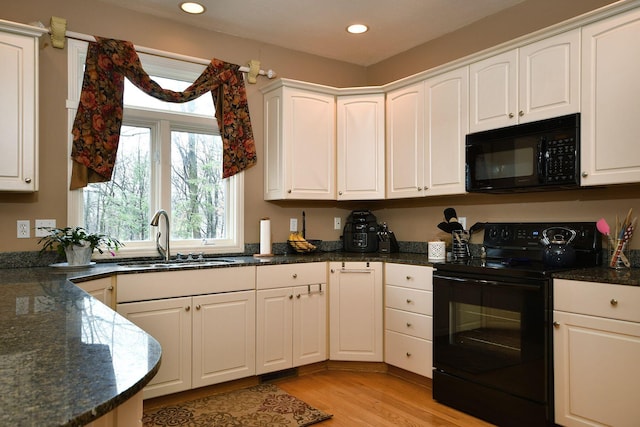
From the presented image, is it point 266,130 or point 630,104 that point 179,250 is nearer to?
point 266,130

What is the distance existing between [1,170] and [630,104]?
3.28m

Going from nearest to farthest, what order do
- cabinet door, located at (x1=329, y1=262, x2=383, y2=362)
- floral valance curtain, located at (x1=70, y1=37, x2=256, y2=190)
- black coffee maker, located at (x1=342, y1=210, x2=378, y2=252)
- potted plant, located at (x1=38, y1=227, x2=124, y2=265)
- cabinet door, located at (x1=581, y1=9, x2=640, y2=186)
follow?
cabinet door, located at (x1=581, y1=9, x2=640, y2=186), potted plant, located at (x1=38, y1=227, x2=124, y2=265), floral valance curtain, located at (x1=70, y1=37, x2=256, y2=190), cabinet door, located at (x1=329, y1=262, x2=383, y2=362), black coffee maker, located at (x1=342, y1=210, x2=378, y2=252)

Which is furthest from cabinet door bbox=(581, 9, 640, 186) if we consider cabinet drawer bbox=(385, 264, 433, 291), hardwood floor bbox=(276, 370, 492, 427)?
hardwood floor bbox=(276, 370, 492, 427)

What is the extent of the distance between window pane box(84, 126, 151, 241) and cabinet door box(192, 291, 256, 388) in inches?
31.6

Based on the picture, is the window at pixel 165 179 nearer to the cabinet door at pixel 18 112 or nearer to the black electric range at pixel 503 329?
the cabinet door at pixel 18 112

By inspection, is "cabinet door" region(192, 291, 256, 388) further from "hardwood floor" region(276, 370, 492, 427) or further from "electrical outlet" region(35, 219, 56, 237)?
"electrical outlet" region(35, 219, 56, 237)

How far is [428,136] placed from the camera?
11.2 feet

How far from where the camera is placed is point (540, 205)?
305cm

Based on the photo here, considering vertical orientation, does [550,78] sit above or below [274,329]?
above

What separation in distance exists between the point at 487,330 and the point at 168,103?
8.68 feet

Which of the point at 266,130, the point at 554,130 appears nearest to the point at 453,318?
the point at 554,130

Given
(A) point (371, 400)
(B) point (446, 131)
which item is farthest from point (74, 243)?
(B) point (446, 131)

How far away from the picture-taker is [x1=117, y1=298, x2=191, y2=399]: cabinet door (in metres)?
2.71

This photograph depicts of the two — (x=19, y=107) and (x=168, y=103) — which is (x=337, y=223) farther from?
(x=19, y=107)
